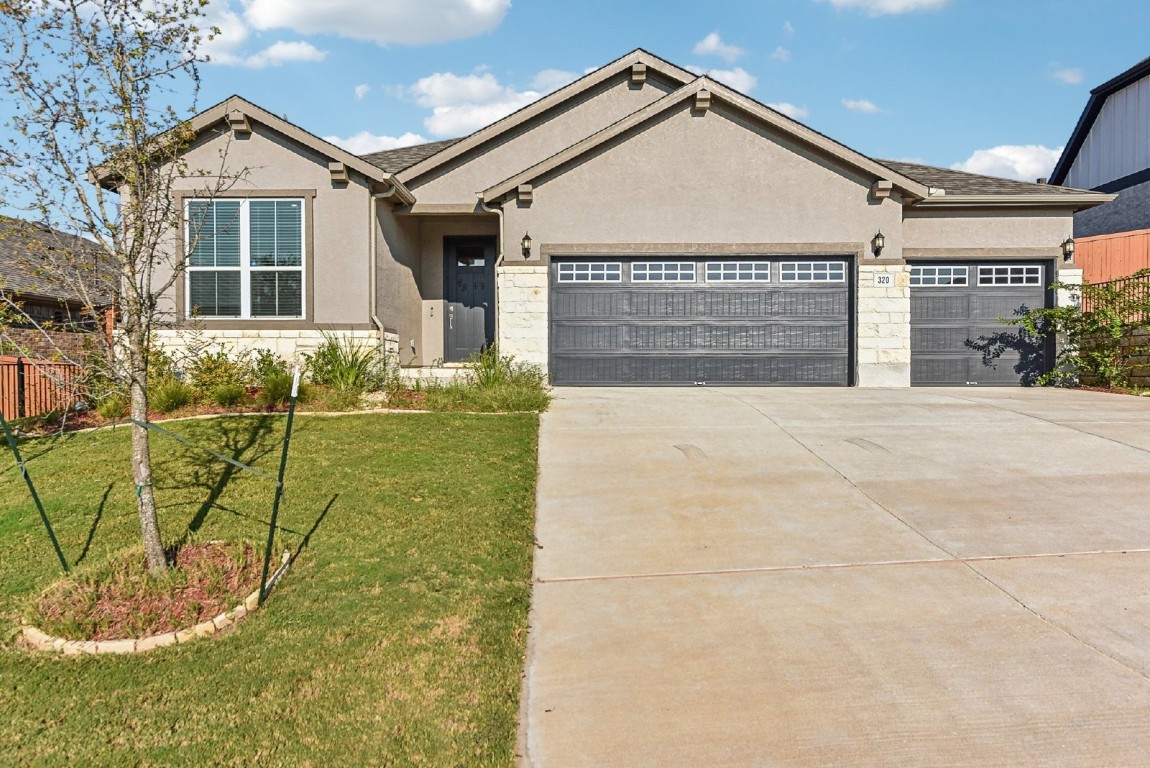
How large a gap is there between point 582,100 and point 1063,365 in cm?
1084

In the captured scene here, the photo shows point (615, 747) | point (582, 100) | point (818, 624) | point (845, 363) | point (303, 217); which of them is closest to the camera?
point (615, 747)

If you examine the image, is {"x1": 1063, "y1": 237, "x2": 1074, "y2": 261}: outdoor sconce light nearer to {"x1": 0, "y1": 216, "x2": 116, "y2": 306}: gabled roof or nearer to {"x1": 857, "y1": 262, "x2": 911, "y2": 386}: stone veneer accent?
{"x1": 857, "y1": 262, "x2": 911, "y2": 386}: stone veneer accent

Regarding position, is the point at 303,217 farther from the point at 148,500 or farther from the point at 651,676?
the point at 651,676

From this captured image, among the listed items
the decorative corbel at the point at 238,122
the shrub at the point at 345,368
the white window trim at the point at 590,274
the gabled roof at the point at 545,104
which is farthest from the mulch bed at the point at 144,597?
the gabled roof at the point at 545,104

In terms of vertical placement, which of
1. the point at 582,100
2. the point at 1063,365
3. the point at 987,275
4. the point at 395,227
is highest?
the point at 582,100

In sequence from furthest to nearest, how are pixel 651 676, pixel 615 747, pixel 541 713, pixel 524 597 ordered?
pixel 524 597, pixel 651 676, pixel 541 713, pixel 615 747

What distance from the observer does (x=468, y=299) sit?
1575cm

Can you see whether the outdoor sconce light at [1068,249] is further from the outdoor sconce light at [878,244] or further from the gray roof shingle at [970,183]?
the outdoor sconce light at [878,244]

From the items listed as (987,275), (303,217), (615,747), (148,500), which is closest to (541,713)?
(615,747)

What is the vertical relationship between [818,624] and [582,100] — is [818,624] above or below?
below

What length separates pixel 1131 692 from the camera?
10.5 feet

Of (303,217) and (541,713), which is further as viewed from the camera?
(303,217)

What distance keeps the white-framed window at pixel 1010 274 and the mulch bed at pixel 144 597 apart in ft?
45.8

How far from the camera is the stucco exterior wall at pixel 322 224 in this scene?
484 inches
